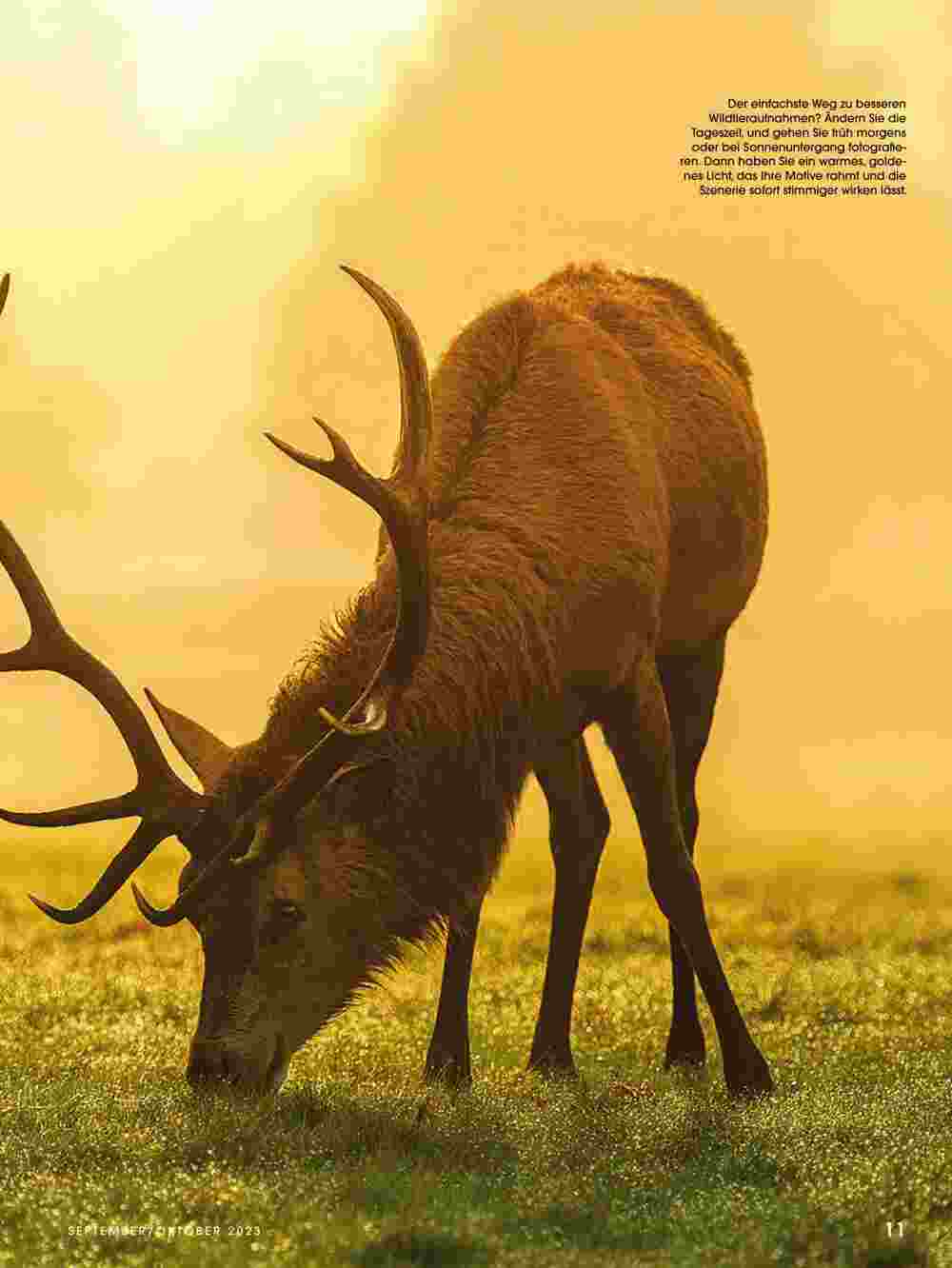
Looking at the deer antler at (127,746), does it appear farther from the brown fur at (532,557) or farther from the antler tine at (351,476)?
the antler tine at (351,476)

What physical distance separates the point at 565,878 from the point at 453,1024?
0.94 metres

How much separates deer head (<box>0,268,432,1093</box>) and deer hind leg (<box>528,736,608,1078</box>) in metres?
1.86

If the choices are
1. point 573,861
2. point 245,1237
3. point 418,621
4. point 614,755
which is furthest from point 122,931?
point 245,1237

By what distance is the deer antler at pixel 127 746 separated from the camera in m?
7.50

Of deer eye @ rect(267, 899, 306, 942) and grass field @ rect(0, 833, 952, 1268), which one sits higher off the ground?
deer eye @ rect(267, 899, 306, 942)

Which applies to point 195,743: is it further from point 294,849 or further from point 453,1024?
point 453,1024

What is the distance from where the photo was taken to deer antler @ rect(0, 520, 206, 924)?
7504mm

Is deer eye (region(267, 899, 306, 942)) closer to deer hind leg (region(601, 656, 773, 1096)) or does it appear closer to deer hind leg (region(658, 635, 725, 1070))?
deer hind leg (region(601, 656, 773, 1096))

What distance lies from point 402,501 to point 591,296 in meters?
2.81

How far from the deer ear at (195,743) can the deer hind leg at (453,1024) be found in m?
1.44

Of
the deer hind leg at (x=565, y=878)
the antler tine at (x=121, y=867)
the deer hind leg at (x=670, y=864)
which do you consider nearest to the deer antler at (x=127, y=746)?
the antler tine at (x=121, y=867)

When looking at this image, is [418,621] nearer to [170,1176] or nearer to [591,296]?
[170,1176]

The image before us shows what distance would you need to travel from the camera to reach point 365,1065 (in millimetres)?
9164

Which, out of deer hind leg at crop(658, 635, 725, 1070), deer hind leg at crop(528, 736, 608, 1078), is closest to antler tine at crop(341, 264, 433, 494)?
deer hind leg at crop(528, 736, 608, 1078)
